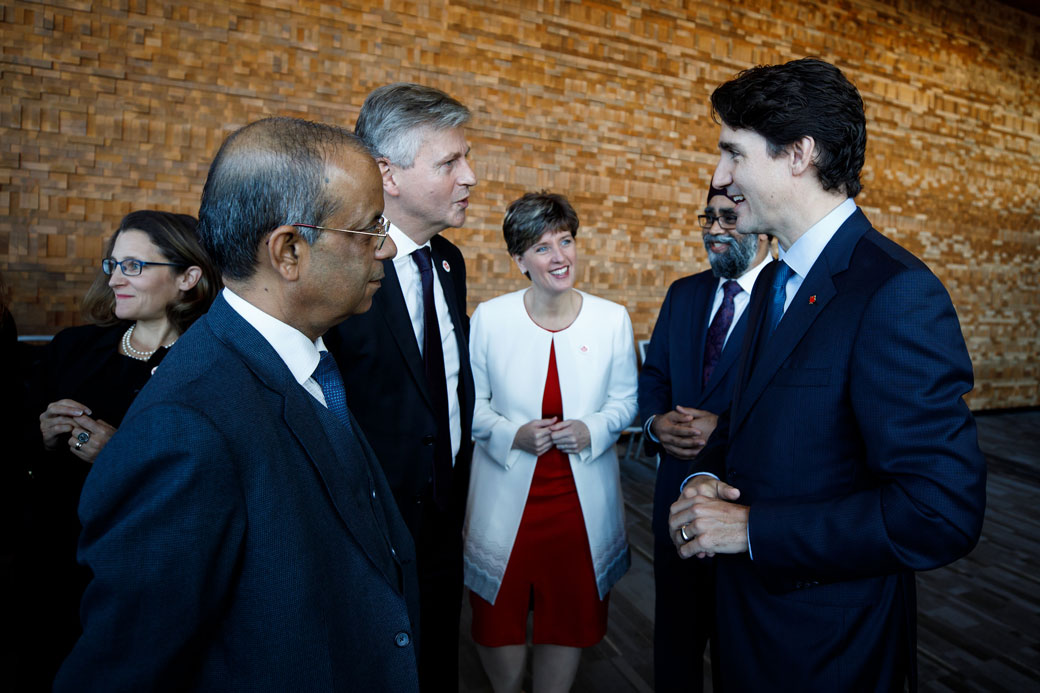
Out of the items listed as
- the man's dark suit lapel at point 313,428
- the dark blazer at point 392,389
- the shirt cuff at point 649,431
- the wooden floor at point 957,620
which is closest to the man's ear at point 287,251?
the man's dark suit lapel at point 313,428

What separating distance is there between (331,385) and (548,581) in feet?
4.89

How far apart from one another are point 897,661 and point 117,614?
5.14ft

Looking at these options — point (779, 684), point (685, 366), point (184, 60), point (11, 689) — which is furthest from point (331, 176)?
point (184, 60)

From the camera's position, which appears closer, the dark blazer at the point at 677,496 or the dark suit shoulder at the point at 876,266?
the dark suit shoulder at the point at 876,266

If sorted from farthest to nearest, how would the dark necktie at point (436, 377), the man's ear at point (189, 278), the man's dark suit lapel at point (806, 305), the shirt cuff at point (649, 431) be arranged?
the shirt cuff at point (649, 431) < the man's ear at point (189, 278) < the dark necktie at point (436, 377) < the man's dark suit lapel at point (806, 305)

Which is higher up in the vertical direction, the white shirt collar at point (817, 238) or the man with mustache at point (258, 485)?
the white shirt collar at point (817, 238)

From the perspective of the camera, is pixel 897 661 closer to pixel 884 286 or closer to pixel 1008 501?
pixel 884 286

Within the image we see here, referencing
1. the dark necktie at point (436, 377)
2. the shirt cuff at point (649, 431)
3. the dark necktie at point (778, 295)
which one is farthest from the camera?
the shirt cuff at point (649, 431)

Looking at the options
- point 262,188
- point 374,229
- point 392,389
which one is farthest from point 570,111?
point 262,188

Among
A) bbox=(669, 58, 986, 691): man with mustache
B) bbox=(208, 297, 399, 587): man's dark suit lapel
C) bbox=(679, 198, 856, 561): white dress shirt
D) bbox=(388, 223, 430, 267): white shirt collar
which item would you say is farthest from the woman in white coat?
bbox=(208, 297, 399, 587): man's dark suit lapel

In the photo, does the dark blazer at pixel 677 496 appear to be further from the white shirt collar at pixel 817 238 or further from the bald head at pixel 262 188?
the bald head at pixel 262 188

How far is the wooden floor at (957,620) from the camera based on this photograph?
283 cm

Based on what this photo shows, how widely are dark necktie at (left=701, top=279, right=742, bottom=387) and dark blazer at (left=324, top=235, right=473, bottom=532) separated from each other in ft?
3.69

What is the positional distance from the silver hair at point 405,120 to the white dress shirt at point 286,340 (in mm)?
1048
